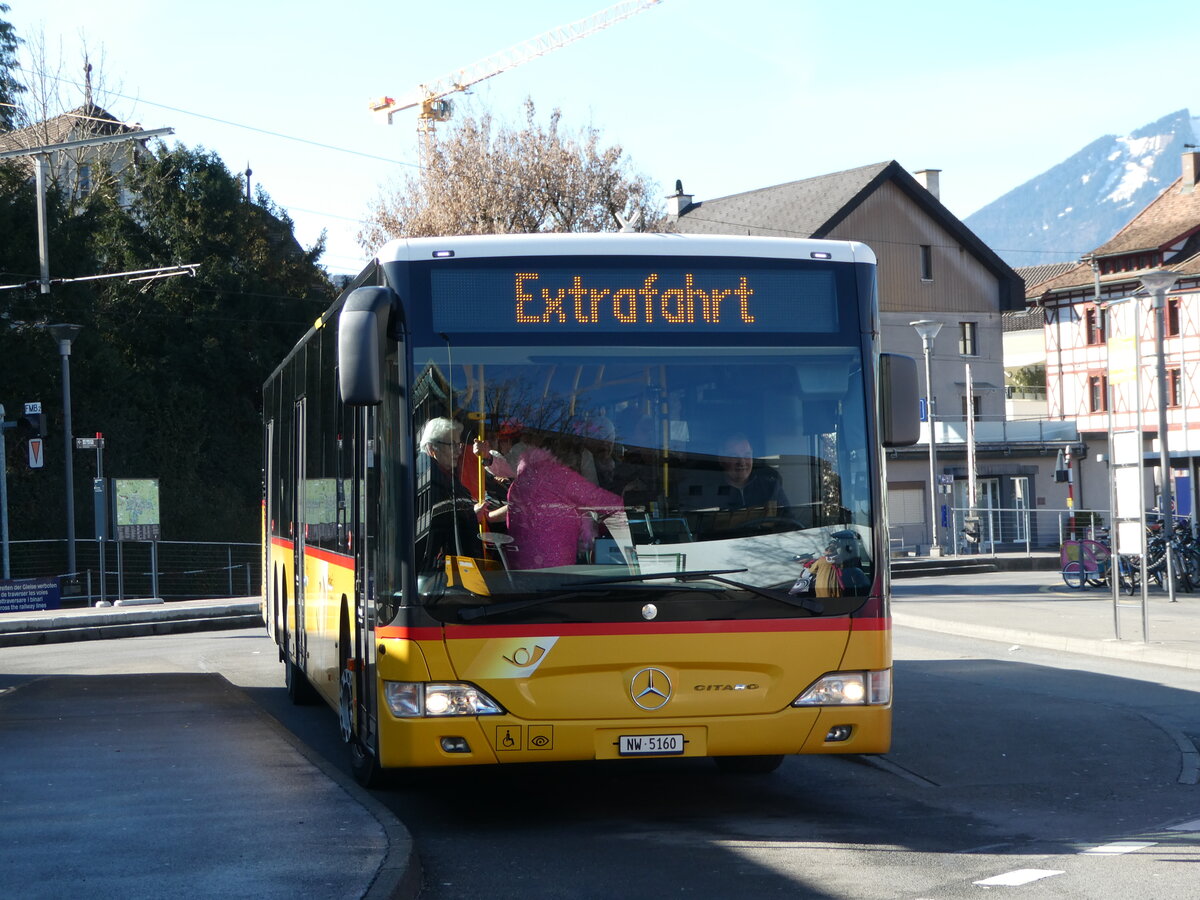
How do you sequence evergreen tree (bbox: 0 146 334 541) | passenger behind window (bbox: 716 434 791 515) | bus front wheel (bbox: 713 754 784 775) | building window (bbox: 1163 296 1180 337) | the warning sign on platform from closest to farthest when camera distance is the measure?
passenger behind window (bbox: 716 434 791 515) → bus front wheel (bbox: 713 754 784 775) → the warning sign on platform → evergreen tree (bbox: 0 146 334 541) → building window (bbox: 1163 296 1180 337)

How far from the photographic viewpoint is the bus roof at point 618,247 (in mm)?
8016

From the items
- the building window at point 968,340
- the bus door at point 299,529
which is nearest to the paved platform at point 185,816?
the bus door at point 299,529

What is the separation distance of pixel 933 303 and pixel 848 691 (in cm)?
5980

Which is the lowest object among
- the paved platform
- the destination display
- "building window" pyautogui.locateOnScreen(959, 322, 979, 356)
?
the paved platform

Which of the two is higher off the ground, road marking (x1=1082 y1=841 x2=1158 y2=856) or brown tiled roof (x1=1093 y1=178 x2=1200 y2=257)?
brown tiled roof (x1=1093 y1=178 x2=1200 y2=257)

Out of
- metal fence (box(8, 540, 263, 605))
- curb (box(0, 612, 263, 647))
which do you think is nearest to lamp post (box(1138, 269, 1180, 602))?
curb (box(0, 612, 263, 647))

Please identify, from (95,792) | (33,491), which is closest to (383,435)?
(95,792)

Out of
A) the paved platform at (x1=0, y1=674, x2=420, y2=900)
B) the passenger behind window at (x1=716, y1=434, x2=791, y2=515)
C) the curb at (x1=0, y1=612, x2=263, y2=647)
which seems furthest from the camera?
the curb at (x1=0, y1=612, x2=263, y2=647)

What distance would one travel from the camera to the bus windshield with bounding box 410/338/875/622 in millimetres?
7688

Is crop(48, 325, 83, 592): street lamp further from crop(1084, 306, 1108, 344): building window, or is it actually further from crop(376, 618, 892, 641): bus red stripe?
crop(1084, 306, 1108, 344): building window

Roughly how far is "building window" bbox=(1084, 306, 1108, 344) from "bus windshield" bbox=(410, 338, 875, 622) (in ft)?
206

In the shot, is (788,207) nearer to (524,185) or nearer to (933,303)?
(933,303)

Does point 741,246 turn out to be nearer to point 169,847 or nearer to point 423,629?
point 423,629

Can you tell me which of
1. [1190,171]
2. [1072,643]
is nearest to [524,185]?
[1072,643]
